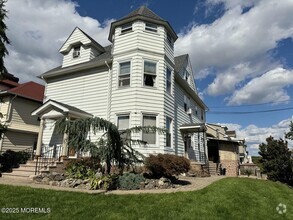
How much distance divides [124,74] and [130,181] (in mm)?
7634

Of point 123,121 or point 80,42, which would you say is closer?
point 123,121

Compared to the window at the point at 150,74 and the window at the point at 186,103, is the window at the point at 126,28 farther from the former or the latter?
the window at the point at 186,103

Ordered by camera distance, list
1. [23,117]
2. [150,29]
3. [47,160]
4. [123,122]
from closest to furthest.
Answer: [47,160] < [123,122] < [150,29] < [23,117]

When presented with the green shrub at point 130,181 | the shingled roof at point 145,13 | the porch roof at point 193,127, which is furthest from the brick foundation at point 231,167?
the shingled roof at point 145,13

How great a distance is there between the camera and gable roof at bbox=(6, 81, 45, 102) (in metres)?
21.0

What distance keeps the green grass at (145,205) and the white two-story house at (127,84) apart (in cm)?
557

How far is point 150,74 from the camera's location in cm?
1547

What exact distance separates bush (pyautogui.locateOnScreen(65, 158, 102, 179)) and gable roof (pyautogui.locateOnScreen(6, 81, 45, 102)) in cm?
1187

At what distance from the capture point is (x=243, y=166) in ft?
74.9

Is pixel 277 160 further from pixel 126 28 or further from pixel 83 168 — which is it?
pixel 126 28

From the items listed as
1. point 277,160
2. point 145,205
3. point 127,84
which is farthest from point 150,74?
point 277,160

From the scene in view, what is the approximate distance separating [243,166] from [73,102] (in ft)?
53.4

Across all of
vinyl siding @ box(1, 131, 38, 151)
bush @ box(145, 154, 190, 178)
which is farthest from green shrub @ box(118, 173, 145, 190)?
vinyl siding @ box(1, 131, 38, 151)

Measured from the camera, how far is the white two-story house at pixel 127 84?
48.4ft
